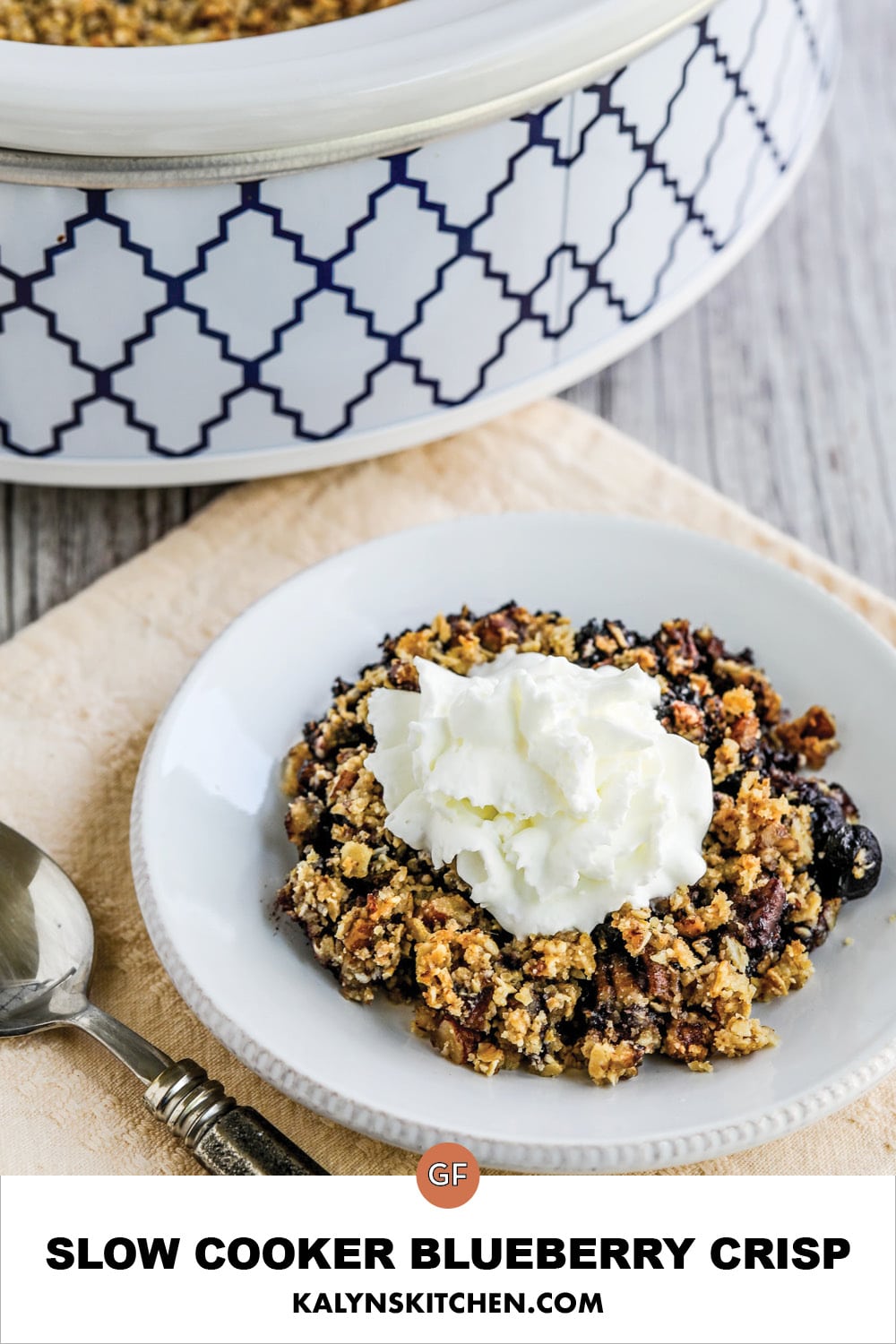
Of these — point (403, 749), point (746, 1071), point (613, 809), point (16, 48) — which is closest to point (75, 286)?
point (16, 48)

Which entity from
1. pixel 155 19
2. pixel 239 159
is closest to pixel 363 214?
pixel 239 159

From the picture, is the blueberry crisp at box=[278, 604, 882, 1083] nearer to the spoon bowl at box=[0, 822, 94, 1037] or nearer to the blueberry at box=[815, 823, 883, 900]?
the blueberry at box=[815, 823, 883, 900]

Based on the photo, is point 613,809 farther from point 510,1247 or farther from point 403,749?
point 510,1247

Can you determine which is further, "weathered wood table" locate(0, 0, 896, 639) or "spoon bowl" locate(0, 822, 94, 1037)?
"weathered wood table" locate(0, 0, 896, 639)

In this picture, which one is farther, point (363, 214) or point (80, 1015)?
point (363, 214)

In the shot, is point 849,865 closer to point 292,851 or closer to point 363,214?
point 292,851

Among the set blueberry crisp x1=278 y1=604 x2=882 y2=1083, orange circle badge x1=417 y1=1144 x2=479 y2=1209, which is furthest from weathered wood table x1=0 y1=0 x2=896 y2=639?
orange circle badge x1=417 y1=1144 x2=479 y2=1209
